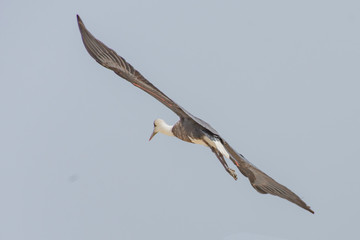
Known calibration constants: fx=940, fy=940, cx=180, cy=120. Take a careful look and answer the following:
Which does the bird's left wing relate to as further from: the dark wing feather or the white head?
the white head

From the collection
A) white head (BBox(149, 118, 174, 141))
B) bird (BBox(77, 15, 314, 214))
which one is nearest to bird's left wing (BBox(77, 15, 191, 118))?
bird (BBox(77, 15, 314, 214))

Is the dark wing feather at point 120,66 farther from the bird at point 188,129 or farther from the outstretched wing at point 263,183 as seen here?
the outstretched wing at point 263,183

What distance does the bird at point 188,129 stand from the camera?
6.61 m

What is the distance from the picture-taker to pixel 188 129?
23.8 ft

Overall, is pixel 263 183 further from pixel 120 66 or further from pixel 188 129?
pixel 120 66

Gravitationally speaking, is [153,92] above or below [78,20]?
below

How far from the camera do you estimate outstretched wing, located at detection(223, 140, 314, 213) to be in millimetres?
7328

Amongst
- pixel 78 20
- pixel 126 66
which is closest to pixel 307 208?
pixel 126 66

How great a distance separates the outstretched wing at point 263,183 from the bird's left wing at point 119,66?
0.89m

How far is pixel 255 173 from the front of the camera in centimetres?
755

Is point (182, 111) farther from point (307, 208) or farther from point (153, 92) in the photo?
point (307, 208)

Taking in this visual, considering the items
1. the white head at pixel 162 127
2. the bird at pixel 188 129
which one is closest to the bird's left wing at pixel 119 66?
the bird at pixel 188 129

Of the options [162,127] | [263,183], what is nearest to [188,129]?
[162,127]

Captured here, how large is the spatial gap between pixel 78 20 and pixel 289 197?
2283mm
